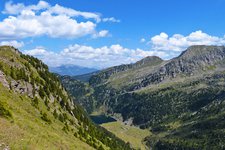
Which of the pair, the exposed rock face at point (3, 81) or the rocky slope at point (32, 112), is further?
the exposed rock face at point (3, 81)

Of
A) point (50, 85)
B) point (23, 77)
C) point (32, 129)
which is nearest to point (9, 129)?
point (32, 129)

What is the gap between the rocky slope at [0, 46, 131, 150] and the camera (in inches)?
2223

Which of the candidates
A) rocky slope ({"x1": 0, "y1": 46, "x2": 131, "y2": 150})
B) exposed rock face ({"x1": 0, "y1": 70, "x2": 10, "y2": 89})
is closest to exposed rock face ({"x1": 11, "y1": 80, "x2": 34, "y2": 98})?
rocky slope ({"x1": 0, "y1": 46, "x2": 131, "y2": 150})

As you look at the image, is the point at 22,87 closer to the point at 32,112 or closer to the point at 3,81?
the point at 3,81

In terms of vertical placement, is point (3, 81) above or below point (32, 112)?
above

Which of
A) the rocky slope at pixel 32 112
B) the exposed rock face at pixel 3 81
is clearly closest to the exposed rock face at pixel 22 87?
the rocky slope at pixel 32 112

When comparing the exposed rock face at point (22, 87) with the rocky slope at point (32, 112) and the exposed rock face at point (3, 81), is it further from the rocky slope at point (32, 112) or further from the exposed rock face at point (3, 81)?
the exposed rock face at point (3, 81)

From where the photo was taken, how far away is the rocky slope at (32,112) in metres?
56.5

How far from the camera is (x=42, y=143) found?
58875 millimetres

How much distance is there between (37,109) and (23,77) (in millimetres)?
20922

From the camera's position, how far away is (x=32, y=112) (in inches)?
3780

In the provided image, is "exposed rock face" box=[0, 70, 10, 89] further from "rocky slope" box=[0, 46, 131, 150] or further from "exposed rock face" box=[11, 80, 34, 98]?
"exposed rock face" box=[11, 80, 34, 98]

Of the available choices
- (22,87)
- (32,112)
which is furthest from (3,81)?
(32,112)

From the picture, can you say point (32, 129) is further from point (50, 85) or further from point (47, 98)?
point (50, 85)
